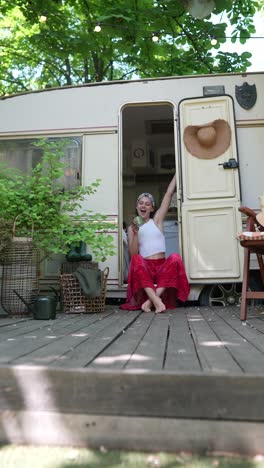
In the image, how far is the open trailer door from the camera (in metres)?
4.14

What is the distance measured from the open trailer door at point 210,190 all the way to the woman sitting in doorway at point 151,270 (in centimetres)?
29

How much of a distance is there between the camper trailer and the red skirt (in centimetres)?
32

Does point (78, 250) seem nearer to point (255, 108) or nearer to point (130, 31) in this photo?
point (255, 108)

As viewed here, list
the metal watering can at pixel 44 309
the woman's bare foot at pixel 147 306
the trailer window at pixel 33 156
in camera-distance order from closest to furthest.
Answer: the metal watering can at pixel 44 309, the woman's bare foot at pixel 147 306, the trailer window at pixel 33 156

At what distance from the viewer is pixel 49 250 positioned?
3.58 metres

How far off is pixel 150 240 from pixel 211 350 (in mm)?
2586

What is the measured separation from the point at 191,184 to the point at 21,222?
1883 millimetres

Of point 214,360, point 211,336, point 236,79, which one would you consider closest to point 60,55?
point 236,79

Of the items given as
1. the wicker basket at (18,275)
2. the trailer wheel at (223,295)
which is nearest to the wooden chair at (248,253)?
the trailer wheel at (223,295)

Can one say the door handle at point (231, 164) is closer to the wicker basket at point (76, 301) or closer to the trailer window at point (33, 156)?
the trailer window at point (33, 156)

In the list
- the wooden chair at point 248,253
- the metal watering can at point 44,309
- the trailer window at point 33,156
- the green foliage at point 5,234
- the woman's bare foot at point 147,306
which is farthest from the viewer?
the trailer window at point 33,156

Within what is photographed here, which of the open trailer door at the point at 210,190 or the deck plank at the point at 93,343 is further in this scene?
the open trailer door at the point at 210,190

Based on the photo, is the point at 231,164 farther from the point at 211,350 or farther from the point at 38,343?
the point at 38,343

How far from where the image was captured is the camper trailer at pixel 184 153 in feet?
13.8
